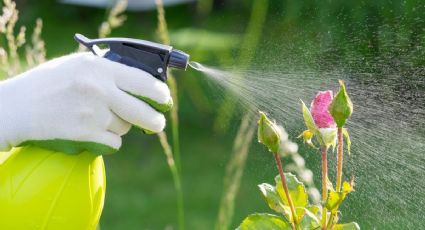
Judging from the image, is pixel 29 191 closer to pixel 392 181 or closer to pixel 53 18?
pixel 392 181

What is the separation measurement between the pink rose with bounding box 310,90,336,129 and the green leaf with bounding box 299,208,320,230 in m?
0.10

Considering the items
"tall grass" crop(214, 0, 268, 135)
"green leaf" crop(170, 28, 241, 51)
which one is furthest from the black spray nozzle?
"green leaf" crop(170, 28, 241, 51)

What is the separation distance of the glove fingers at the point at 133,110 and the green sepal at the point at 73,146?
0.14 feet

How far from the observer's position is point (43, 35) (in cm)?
562

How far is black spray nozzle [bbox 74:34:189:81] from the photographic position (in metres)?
1.05

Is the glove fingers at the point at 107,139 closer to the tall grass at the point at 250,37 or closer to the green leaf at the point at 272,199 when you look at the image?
the green leaf at the point at 272,199

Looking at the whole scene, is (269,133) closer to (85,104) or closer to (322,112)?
(322,112)

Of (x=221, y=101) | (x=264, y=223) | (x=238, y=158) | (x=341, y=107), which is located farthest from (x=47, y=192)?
(x=221, y=101)

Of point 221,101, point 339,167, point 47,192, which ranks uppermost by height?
point 339,167

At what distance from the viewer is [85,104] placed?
3.42ft

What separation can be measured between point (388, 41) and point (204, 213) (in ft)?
2.97

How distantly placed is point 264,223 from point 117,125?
0.21 m

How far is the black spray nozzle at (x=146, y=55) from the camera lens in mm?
1047

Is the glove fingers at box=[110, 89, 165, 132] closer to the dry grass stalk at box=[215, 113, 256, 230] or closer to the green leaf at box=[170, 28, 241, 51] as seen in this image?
the dry grass stalk at box=[215, 113, 256, 230]
